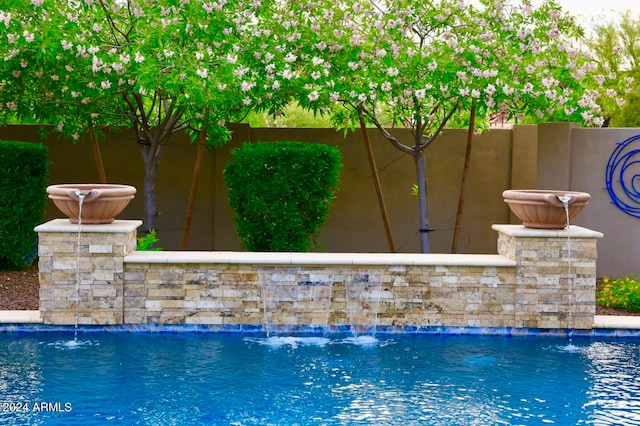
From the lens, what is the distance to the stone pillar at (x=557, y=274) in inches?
282

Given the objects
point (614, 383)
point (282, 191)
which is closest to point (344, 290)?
point (282, 191)

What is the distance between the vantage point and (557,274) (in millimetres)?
7172

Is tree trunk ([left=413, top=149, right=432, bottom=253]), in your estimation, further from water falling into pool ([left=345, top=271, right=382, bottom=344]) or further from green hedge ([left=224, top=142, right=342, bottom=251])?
water falling into pool ([left=345, top=271, right=382, bottom=344])

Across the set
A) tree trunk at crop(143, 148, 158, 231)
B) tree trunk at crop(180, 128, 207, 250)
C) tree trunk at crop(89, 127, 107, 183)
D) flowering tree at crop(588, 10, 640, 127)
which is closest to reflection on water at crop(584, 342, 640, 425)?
tree trunk at crop(180, 128, 207, 250)

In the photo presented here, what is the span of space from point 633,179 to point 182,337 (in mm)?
5531

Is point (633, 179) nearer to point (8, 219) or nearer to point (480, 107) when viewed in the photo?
point (480, 107)

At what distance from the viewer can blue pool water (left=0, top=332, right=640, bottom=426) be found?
5.06 meters

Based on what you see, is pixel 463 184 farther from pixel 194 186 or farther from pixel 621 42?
pixel 621 42

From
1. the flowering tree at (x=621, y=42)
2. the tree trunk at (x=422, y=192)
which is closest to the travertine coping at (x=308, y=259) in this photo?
the tree trunk at (x=422, y=192)

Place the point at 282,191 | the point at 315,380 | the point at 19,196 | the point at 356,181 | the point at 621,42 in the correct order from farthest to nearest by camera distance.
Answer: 1. the point at 621,42
2. the point at 356,181
3. the point at 19,196
4. the point at 282,191
5. the point at 315,380

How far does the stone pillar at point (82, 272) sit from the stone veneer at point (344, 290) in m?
0.01

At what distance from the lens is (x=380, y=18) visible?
8.46m

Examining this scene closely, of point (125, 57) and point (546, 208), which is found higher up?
point (125, 57)

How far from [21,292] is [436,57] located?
188 inches
